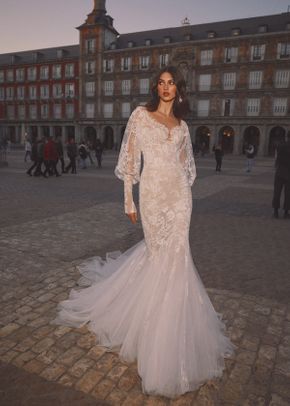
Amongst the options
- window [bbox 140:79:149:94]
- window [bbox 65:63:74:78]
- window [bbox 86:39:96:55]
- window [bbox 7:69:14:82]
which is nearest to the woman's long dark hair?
window [bbox 140:79:149:94]

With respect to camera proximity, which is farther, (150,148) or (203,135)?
(203,135)

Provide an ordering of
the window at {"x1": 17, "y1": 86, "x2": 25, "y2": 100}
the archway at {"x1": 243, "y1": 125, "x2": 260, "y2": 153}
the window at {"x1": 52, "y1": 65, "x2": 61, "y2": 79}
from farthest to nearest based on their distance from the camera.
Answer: the window at {"x1": 17, "y1": 86, "x2": 25, "y2": 100} → the window at {"x1": 52, "y1": 65, "x2": 61, "y2": 79} → the archway at {"x1": 243, "y1": 125, "x2": 260, "y2": 153}

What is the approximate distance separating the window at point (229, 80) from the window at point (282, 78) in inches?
186

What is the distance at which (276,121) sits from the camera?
35562 mm

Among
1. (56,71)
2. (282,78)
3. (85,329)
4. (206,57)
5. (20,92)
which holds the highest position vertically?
(56,71)

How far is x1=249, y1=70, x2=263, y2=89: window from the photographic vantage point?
118 feet

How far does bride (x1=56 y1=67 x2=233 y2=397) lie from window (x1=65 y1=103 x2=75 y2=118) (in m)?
46.9

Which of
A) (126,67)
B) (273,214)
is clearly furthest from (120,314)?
(126,67)

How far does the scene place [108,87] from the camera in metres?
43.1

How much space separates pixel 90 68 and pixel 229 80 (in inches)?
765

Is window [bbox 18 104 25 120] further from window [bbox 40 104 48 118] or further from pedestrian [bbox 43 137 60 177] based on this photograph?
pedestrian [bbox 43 137 60 177]

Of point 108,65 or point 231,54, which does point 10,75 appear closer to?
point 108,65

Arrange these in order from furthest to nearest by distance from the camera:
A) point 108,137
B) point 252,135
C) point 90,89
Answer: point 108,137 < point 90,89 < point 252,135

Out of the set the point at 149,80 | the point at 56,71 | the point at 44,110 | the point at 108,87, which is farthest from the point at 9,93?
the point at 149,80
